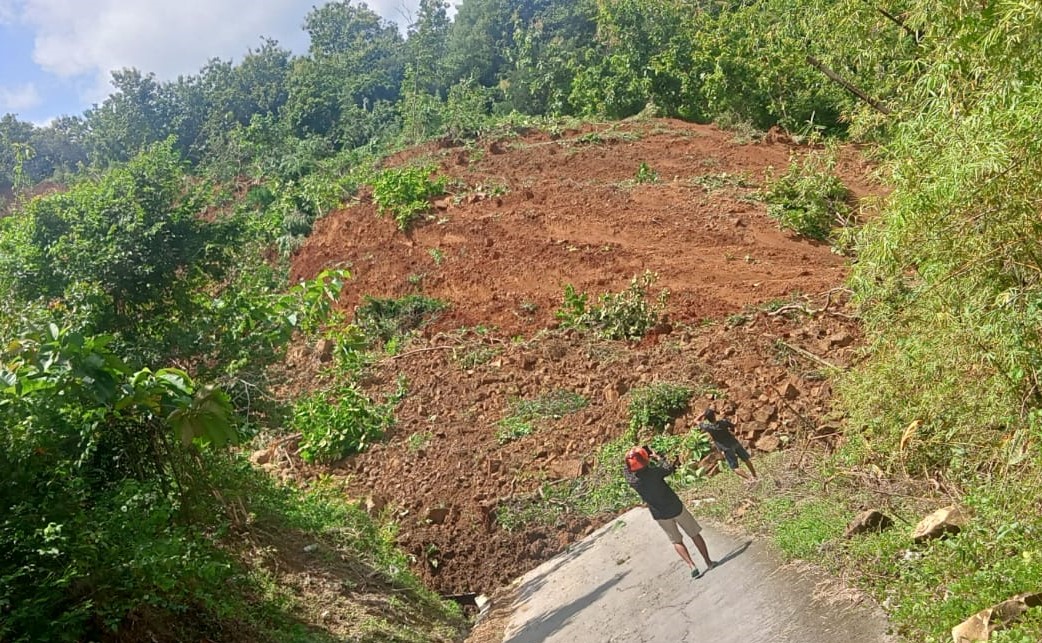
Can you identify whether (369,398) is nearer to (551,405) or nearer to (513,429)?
(513,429)

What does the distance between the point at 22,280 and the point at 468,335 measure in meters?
9.26

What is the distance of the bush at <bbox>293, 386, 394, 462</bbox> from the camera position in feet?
50.0

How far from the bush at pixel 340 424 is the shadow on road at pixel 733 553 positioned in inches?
301

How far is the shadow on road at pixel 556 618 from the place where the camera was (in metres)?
9.83

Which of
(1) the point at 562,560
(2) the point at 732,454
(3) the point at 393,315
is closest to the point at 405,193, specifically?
(3) the point at 393,315

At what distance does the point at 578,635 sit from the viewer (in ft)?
30.2

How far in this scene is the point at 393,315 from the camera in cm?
1916

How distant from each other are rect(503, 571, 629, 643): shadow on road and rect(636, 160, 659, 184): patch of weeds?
15177mm

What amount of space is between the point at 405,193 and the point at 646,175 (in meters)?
6.08

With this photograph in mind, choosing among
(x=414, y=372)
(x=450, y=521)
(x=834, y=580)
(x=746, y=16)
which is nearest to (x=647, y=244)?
(x=414, y=372)

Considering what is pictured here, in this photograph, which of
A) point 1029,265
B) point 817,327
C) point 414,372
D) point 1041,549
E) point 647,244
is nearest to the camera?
point 1041,549

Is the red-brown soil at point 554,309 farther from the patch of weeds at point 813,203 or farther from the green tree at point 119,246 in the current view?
the green tree at point 119,246

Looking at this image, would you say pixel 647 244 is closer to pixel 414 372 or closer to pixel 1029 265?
pixel 414 372

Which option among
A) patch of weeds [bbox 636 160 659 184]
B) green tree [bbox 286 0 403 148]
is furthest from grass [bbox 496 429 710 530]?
green tree [bbox 286 0 403 148]
